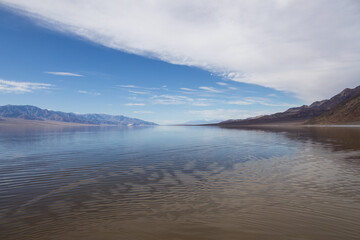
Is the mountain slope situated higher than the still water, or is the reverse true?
the mountain slope

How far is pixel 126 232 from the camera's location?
5617mm

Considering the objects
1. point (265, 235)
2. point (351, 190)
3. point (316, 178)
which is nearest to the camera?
point (265, 235)

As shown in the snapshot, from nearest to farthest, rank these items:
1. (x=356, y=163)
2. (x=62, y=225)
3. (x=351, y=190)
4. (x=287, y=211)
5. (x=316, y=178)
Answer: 1. (x=62, y=225)
2. (x=287, y=211)
3. (x=351, y=190)
4. (x=316, y=178)
5. (x=356, y=163)

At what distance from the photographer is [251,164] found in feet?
48.5

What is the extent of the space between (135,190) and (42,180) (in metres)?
5.63

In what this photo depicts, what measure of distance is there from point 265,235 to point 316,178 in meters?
7.28

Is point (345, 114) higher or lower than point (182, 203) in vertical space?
higher

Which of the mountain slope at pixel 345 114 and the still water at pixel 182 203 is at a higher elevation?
the mountain slope at pixel 345 114

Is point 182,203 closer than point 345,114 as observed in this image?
Yes

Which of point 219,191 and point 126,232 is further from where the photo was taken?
point 219,191

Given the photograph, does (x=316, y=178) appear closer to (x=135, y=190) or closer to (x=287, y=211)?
(x=287, y=211)

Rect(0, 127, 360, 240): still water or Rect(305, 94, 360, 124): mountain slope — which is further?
Rect(305, 94, 360, 124): mountain slope

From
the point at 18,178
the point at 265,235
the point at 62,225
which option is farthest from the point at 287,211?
the point at 18,178

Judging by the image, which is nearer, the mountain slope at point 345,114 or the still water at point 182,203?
the still water at point 182,203
